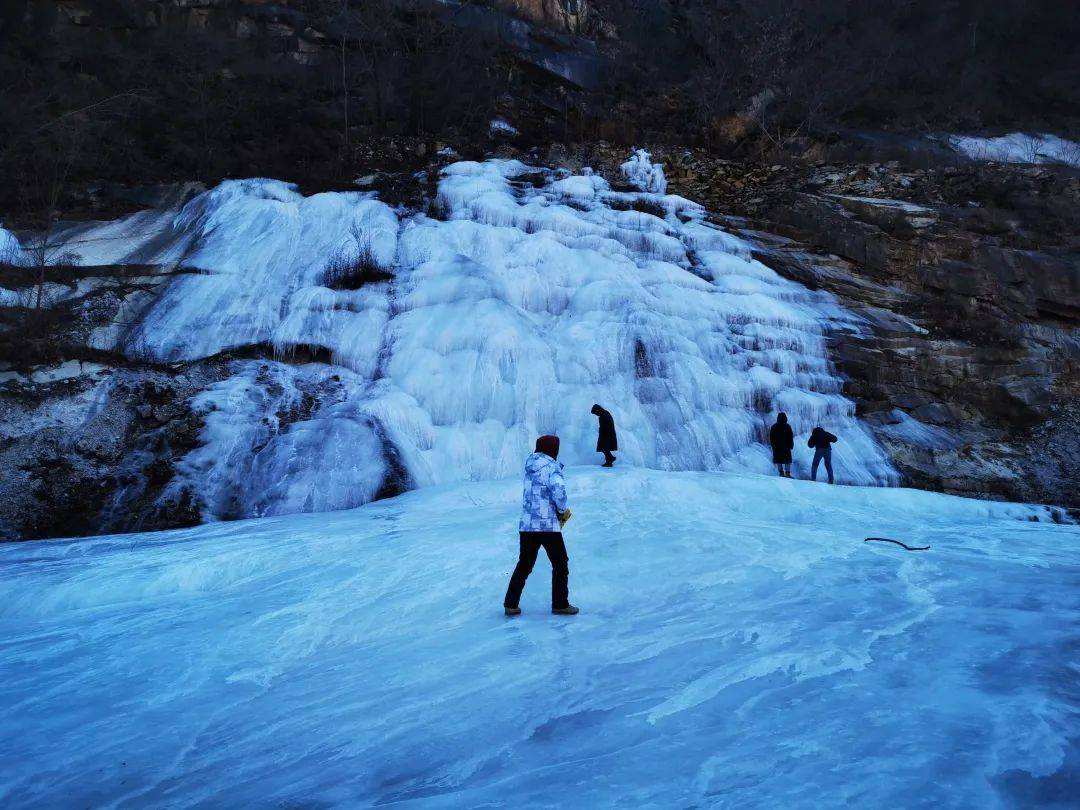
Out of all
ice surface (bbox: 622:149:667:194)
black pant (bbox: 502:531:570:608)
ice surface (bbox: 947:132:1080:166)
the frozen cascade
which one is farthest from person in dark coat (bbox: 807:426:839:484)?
ice surface (bbox: 947:132:1080:166)

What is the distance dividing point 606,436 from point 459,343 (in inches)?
128

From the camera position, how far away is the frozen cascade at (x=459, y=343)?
10.5 m

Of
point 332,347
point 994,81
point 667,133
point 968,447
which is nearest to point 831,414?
point 968,447

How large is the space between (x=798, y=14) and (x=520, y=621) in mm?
29055

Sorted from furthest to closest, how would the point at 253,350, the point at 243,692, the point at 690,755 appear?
the point at 253,350 < the point at 243,692 < the point at 690,755

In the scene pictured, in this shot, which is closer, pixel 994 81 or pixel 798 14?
pixel 994 81

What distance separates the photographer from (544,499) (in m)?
4.77

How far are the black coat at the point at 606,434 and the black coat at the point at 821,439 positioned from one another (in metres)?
3.28

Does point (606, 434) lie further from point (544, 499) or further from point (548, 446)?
point (544, 499)

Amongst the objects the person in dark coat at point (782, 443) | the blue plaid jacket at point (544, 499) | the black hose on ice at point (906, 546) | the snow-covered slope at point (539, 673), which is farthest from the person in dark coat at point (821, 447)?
the blue plaid jacket at point (544, 499)

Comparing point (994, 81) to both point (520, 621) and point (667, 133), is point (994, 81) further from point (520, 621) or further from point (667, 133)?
point (520, 621)

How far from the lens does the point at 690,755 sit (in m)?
2.86

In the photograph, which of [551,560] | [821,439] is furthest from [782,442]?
[551,560]

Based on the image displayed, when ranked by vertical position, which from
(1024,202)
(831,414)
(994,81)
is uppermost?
(994,81)
